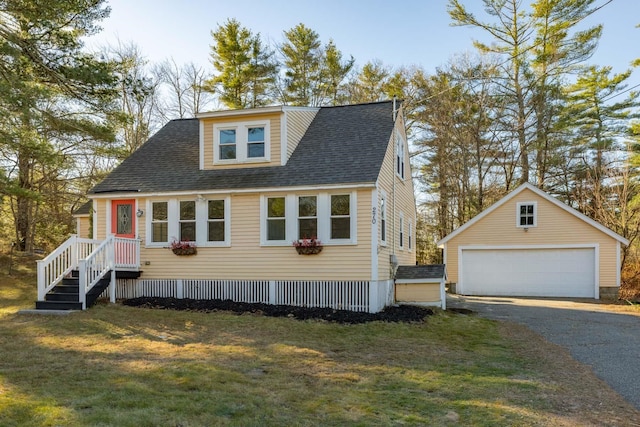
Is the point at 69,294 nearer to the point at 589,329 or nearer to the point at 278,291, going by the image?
the point at 278,291

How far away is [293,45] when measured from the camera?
26.6m

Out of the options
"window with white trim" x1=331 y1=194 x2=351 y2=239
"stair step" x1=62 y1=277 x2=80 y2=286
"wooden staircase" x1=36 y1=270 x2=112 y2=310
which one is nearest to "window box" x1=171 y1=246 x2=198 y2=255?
"wooden staircase" x1=36 y1=270 x2=112 y2=310

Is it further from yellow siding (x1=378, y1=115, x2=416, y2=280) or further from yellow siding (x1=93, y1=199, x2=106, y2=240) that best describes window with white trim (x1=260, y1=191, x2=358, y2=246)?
yellow siding (x1=93, y1=199, x2=106, y2=240)

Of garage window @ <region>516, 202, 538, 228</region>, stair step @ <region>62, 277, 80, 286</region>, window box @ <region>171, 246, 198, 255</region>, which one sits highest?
garage window @ <region>516, 202, 538, 228</region>

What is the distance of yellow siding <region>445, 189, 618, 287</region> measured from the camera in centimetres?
1777

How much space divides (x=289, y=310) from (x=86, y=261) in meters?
4.85

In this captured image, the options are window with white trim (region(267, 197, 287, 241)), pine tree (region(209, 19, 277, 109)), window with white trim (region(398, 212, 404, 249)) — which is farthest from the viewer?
pine tree (region(209, 19, 277, 109))

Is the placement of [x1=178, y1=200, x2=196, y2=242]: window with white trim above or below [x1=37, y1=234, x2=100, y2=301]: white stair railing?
above

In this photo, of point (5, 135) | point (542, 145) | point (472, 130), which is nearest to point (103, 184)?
point (5, 135)

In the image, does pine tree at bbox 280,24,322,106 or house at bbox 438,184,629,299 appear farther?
pine tree at bbox 280,24,322,106

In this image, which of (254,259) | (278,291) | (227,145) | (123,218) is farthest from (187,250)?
(227,145)

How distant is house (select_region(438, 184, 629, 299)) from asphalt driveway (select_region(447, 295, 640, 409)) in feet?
5.15

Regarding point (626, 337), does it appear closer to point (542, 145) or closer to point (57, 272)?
point (57, 272)

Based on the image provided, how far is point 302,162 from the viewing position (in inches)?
507
